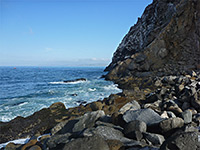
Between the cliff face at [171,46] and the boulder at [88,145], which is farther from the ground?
the cliff face at [171,46]

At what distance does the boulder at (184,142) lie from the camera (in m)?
2.73

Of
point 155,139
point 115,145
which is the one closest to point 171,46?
point 155,139

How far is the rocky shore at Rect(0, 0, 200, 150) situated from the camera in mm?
3740

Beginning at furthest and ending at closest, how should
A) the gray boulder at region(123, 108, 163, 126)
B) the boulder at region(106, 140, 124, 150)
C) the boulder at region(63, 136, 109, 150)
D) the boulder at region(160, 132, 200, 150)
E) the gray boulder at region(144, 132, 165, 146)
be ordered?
1. the gray boulder at region(123, 108, 163, 126)
2. the gray boulder at region(144, 132, 165, 146)
3. the boulder at region(106, 140, 124, 150)
4. the boulder at region(63, 136, 109, 150)
5. the boulder at region(160, 132, 200, 150)

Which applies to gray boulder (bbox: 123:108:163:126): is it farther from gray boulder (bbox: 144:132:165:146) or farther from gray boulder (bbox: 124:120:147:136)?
gray boulder (bbox: 144:132:165:146)

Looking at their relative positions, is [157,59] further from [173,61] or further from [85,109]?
[85,109]

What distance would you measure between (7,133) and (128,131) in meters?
7.94

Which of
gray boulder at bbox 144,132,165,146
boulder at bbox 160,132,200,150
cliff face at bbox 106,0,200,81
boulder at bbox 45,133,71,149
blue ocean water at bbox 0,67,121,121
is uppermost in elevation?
cliff face at bbox 106,0,200,81

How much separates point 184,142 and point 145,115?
281cm

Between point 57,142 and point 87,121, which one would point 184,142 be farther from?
point 87,121

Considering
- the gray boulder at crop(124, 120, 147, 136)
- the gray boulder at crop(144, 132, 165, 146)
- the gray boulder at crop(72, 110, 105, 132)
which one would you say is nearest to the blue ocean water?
the gray boulder at crop(72, 110, 105, 132)

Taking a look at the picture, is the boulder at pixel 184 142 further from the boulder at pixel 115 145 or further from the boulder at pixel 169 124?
the boulder at pixel 169 124

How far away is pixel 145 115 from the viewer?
5.55m

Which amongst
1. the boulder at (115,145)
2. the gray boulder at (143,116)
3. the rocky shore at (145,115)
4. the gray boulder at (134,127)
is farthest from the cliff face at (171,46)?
the boulder at (115,145)
